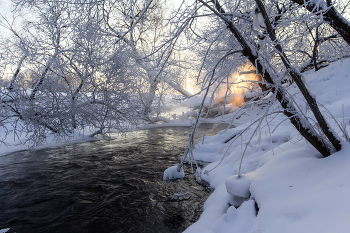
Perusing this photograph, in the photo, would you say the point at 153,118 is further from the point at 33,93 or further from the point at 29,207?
the point at 29,207

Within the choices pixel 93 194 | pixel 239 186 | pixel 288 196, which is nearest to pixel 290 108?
pixel 288 196

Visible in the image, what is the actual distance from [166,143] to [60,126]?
4746mm

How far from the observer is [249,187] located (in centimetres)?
306

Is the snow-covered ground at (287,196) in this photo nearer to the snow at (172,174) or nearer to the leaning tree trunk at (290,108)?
the leaning tree trunk at (290,108)

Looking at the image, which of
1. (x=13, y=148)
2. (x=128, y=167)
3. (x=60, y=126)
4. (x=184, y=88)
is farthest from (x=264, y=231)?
(x=184, y=88)

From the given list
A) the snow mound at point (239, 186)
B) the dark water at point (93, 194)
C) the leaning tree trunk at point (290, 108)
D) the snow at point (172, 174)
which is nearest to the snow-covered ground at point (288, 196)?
the snow mound at point (239, 186)

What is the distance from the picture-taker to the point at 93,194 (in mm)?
4922

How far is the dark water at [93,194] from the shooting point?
3789mm

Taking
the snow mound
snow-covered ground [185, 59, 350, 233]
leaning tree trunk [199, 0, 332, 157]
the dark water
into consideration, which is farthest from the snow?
leaning tree trunk [199, 0, 332, 157]

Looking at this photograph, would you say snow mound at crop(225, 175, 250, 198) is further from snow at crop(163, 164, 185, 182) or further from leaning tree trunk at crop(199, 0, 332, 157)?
snow at crop(163, 164, 185, 182)

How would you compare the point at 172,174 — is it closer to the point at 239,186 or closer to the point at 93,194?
the point at 93,194

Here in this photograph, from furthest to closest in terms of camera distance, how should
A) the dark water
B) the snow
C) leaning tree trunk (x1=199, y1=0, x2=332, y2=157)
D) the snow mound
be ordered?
the snow < the dark water < the snow mound < leaning tree trunk (x1=199, y1=0, x2=332, y2=157)

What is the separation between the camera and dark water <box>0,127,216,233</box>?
379 cm

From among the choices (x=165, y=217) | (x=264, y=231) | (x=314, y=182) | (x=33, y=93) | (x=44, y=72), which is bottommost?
(x=165, y=217)
